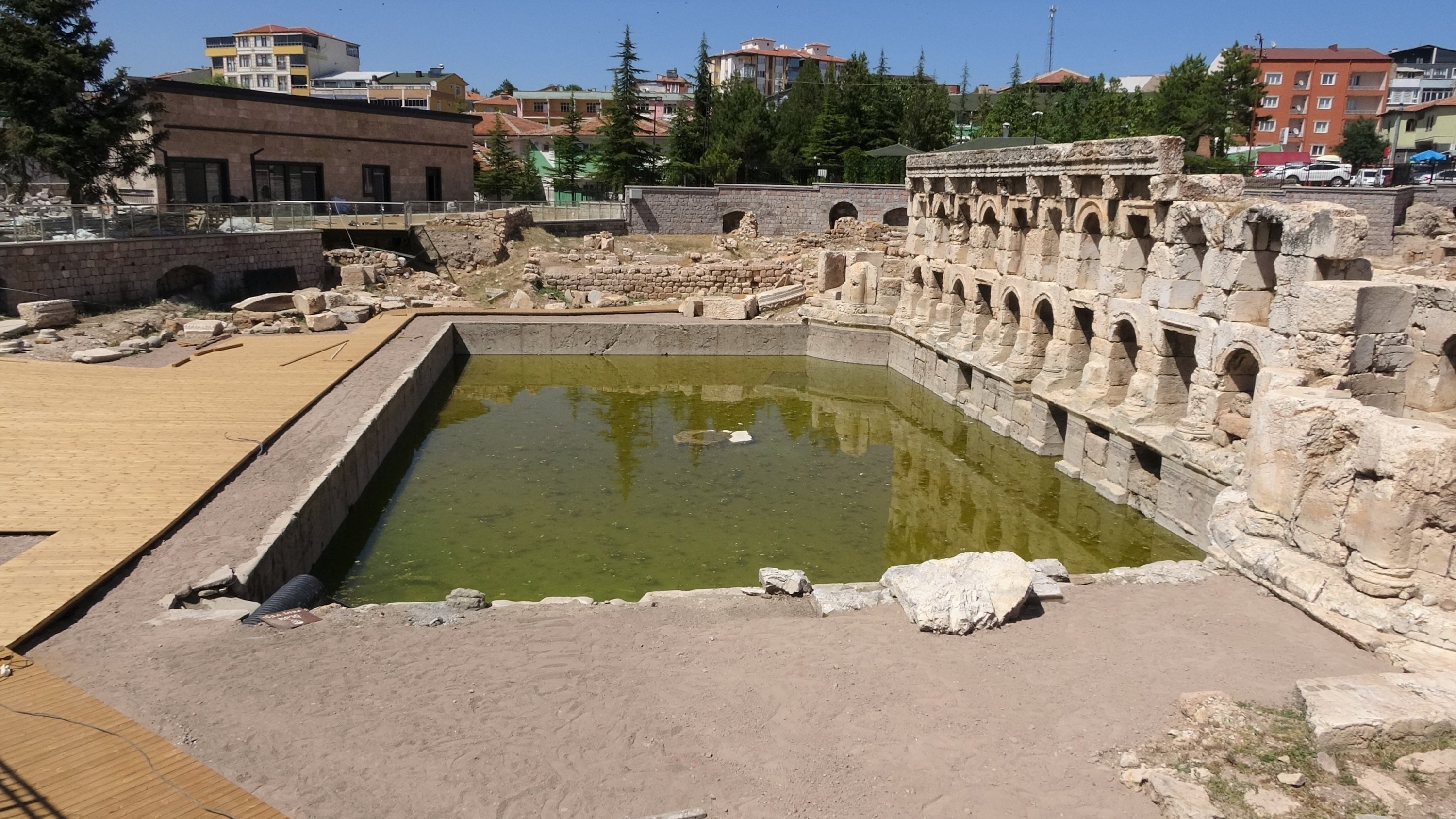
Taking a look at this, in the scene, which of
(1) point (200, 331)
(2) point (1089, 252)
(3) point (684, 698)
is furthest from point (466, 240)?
(3) point (684, 698)

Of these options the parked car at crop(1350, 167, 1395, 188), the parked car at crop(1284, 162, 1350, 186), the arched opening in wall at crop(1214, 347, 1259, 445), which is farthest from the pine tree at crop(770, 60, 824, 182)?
the arched opening in wall at crop(1214, 347, 1259, 445)

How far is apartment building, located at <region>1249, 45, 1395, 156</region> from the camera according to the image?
191 ft

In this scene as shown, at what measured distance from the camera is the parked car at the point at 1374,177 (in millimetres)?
38094

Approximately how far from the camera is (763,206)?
3900 cm

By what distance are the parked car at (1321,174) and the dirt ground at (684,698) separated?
3472 centimetres

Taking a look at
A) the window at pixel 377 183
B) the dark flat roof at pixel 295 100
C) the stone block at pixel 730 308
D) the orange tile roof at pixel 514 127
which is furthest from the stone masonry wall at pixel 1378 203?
the orange tile roof at pixel 514 127

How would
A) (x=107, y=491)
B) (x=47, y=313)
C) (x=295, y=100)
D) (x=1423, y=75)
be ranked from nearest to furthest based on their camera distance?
(x=107, y=491)
(x=47, y=313)
(x=295, y=100)
(x=1423, y=75)

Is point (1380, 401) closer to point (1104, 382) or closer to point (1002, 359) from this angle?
point (1104, 382)

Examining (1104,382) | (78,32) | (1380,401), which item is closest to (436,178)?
(78,32)

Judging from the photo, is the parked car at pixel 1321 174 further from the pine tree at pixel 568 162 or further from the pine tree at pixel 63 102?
the pine tree at pixel 63 102

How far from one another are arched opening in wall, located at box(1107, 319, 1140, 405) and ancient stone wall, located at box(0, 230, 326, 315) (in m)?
20.1

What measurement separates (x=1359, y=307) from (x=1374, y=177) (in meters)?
36.7

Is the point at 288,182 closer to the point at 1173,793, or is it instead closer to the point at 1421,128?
the point at 1173,793

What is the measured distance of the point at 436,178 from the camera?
3544cm
